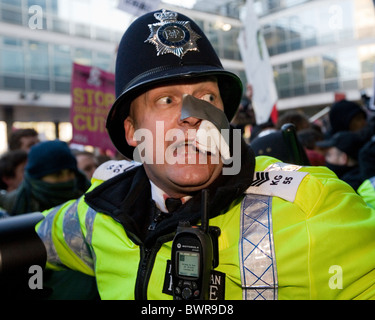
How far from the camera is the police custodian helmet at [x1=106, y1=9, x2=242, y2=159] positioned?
1.43m

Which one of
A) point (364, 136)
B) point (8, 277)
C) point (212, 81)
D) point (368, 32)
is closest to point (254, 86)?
point (364, 136)

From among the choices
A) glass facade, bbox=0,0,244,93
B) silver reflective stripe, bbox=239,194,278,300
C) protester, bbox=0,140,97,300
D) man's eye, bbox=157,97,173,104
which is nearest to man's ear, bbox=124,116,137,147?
man's eye, bbox=157,97,173,104

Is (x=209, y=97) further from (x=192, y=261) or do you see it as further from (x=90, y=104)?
(x=90, y=104)

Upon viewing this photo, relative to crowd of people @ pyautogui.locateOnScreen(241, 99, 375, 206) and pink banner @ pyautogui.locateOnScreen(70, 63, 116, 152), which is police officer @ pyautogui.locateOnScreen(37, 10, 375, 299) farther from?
pink banner @ pyautogui.locateOnScreen(70, 63, 116, 152)

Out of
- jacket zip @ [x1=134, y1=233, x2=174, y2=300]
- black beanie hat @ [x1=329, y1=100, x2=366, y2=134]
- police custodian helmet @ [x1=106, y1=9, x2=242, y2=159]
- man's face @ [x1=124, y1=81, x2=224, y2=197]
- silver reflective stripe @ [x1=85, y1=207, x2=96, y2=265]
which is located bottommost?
jacket zip @ [x1=134, y1=233, x2=174, y2=300]

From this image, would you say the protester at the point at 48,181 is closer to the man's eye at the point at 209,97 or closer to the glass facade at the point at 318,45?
the man's eye at the point at 209,97

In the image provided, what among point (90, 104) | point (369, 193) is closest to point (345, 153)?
point (369, 193)

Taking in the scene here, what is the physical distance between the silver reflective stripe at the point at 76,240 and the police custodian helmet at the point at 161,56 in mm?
497

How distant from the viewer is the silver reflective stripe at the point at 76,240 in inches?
69.1

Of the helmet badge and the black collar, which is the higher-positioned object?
the helmet badge

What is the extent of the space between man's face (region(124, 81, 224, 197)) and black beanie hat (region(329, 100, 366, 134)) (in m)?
3.40

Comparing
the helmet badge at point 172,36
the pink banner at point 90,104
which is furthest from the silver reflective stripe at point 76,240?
the pink banner at point 90,104

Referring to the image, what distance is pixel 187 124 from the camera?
1360 mm

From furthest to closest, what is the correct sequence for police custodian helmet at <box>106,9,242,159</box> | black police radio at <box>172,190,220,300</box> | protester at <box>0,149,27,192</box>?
protester at <box>0,149,27,192</box>
police custodian helmet at <box>106,9,242,159</box>
black police radio at <box>172,190,220,300</box>
